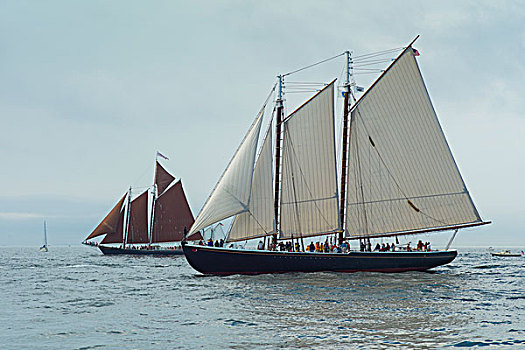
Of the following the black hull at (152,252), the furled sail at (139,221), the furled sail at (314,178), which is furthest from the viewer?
the furled sail at (139,221)

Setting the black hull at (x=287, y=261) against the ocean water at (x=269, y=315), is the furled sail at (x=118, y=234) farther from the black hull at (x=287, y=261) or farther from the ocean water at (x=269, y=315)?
the ocean water at (x=269, y=315)

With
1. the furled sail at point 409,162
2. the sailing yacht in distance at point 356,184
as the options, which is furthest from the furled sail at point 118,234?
the furled sail at point 409,162

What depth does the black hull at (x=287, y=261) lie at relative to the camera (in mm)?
A: 40125

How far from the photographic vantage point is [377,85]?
4278 centimetres

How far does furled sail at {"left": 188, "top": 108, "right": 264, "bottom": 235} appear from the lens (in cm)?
3988

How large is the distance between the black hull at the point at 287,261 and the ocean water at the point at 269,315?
3.41 metres

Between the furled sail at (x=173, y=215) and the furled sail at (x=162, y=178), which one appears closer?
the furled sail at (x=173, y=215)

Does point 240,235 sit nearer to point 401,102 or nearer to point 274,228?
point 274,228

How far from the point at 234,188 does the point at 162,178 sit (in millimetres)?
64131

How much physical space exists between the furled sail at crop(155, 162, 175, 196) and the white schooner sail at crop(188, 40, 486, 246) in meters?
60.5

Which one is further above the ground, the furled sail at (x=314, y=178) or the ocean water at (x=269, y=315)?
the furled sail at (x=314, y=178)

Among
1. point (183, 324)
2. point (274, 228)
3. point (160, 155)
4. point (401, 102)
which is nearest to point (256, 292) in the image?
point (183, 324)

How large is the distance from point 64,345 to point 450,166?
34.2 m

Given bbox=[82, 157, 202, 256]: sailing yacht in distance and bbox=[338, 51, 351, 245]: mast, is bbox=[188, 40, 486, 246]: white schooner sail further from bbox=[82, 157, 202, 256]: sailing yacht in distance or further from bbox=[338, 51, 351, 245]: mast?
bbox=[82, 157, 202, 256]: sailing yacht in distance
